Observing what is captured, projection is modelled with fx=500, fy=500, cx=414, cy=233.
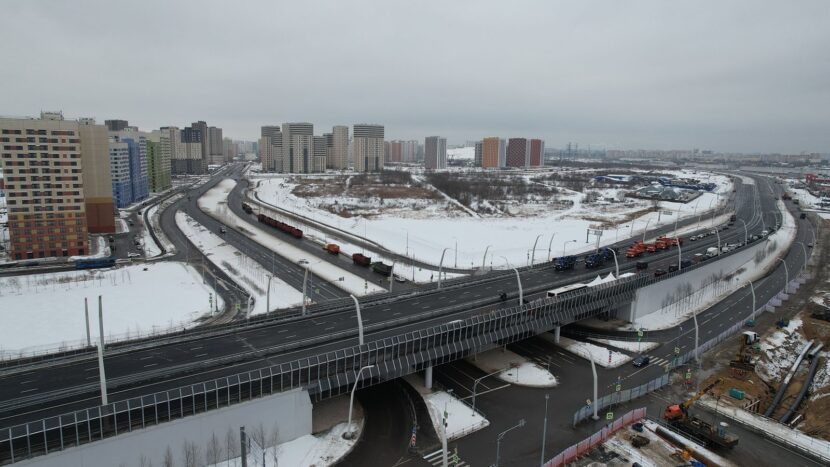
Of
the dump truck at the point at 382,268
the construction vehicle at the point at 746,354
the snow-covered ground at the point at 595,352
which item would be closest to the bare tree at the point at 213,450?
the snow-covered ground at the point at 595,352

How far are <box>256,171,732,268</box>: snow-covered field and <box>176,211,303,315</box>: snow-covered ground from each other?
25551 millimetres

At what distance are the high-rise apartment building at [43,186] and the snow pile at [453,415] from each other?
7221 cm

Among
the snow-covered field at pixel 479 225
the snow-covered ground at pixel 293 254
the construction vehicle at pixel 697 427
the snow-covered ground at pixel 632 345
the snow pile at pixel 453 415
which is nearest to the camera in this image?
the construction vehicle at pixel 697 427

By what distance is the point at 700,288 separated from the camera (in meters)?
71.3

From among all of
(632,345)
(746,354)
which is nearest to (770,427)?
(746,354)

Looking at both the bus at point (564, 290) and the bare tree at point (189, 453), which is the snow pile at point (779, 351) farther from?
the bare tree at point (189, 453)

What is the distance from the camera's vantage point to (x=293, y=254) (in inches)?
3243

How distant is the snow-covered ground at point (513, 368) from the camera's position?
138 feet

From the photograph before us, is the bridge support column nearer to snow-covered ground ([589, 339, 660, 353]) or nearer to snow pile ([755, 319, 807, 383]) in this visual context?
snow-covered ground ([589, 339, 660, 353])

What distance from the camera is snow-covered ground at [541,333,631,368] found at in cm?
4684

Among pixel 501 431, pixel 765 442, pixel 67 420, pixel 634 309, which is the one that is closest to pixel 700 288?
pixel 634 309

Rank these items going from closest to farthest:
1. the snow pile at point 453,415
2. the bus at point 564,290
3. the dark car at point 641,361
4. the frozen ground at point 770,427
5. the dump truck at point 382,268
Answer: the frozen ground at point 770,427 → the snow pile at point 453,415 → the dark car at point 641,361 → the bus at point 564,290 → the dump truck at point 382,268

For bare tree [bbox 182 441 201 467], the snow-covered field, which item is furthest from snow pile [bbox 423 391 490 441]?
the snow-covered field

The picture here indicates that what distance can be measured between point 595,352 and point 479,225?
68.2 m
